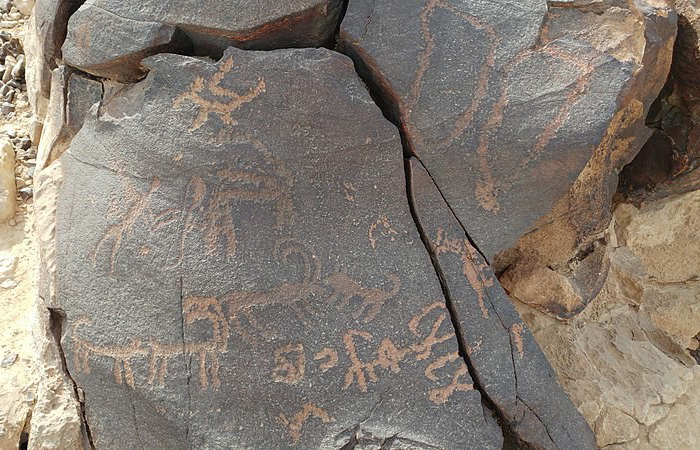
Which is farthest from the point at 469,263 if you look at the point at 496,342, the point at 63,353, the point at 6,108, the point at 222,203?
the point at 6,108

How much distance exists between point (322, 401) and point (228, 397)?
0.23 metres

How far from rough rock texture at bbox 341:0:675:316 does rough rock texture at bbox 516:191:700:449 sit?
0.49m

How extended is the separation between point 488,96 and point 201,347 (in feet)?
3.20

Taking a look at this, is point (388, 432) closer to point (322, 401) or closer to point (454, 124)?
point (322, 401)

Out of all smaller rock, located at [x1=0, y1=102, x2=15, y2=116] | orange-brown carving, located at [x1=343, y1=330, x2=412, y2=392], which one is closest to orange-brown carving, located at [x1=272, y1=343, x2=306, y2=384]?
orange-brown carving, located at [x1=343, y1=330, x2=412, y2=392]

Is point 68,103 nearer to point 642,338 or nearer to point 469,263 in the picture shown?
point 469,263

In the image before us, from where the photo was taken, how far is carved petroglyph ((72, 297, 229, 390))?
149 centimetres

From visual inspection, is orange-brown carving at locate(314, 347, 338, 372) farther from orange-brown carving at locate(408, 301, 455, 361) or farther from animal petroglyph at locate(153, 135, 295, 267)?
animal petroglyph at locate(153, 135, 295, 267)

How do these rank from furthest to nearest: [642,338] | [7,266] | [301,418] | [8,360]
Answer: [642,338] < [7,266] < [8,360] < [301,418]

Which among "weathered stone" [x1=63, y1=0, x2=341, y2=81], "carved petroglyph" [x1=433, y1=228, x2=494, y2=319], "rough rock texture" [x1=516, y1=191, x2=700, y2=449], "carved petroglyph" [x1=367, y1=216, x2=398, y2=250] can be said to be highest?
"weathered stone" [x1=63, y1=0, x2=341, y2=81]

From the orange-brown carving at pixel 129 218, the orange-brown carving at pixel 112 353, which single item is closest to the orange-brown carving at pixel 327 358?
the orange-brown carving at pixel 112 353

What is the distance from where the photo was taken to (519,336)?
162cm

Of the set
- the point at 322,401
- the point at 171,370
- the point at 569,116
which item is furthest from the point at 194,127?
the point at 569,116

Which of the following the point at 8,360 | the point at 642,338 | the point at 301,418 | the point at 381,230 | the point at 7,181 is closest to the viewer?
the point at 301,418
